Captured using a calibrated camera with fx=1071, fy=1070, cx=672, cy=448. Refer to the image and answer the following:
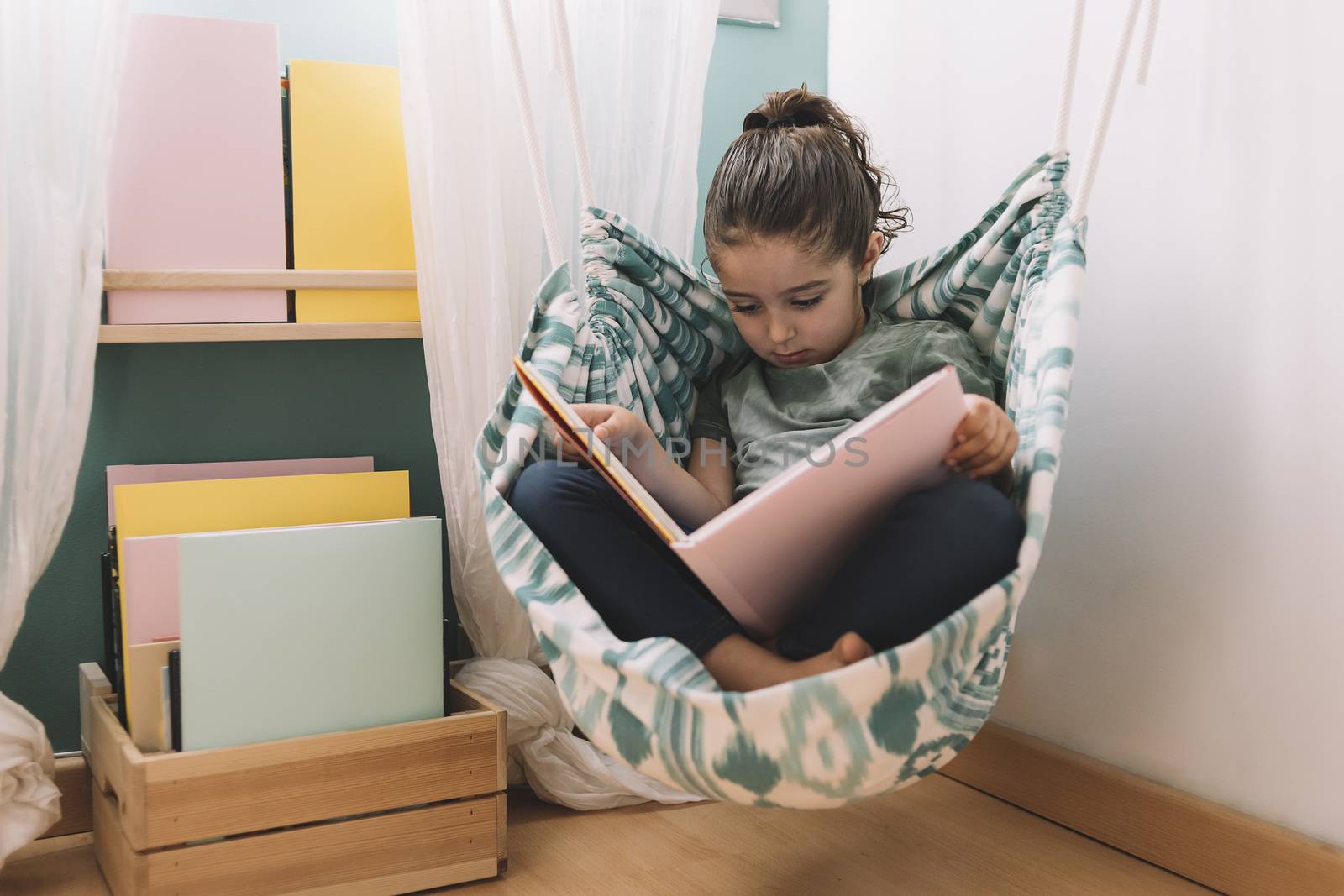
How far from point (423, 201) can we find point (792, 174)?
0.43m

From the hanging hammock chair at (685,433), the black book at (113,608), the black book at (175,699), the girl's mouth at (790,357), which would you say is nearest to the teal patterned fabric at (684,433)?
the hanging hammock chair at (685,433)

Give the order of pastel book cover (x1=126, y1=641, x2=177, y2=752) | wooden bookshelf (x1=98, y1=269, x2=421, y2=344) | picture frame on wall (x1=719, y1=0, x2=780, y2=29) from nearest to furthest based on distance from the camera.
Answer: pastel book cover (x1=126, y1=641, x2=177, y2=752) < wooden bookshelf (x1=98, y1=269, x2=421, y2=344) < picture frame on wall (x1=719, y1=0, x2=780, y2=29)

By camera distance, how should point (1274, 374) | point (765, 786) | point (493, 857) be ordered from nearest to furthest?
1. point (765, 786)
2. point (1274, 374)
3. point (493, 857)

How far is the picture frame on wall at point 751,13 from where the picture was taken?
153 centimetres

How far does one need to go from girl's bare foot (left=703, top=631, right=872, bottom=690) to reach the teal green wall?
0.67 metres

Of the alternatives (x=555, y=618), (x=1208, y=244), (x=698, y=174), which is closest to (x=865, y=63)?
(x=698, y=174)

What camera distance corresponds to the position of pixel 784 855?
1142 mm

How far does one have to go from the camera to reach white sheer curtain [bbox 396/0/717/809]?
3.95 feet

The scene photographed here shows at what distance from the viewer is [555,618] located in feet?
2.64

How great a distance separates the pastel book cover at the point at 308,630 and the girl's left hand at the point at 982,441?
54 centimetres

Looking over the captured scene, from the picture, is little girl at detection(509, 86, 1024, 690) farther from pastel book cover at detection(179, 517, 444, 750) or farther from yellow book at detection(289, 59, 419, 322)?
yellow book at detection(289, 59, 419, 322)

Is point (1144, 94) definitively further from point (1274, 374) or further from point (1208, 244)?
point (1274, 374)

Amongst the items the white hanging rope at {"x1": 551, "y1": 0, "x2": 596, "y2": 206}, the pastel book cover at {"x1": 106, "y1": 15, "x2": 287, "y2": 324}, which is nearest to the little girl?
the white hanging rope at {"x1": 551, "y1": 0, "x2": 596, "y2": 206}

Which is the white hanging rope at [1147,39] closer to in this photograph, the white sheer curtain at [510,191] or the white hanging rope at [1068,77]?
the white hanging rope at [1068,77]
